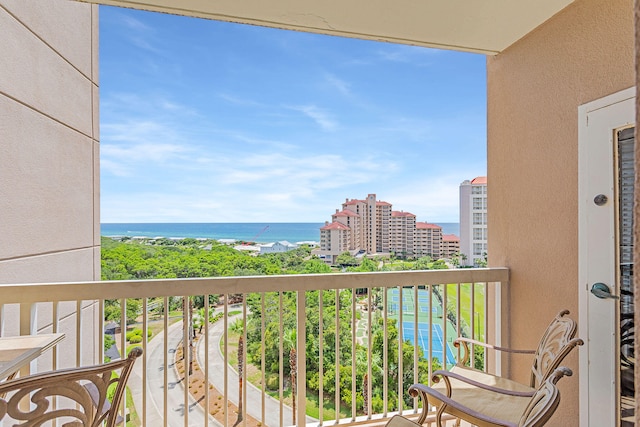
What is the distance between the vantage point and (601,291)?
1.84 metres

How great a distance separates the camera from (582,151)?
2012 millimetres

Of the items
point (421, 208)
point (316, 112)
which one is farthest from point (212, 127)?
point (421, 208)

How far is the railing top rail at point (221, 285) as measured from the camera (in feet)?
6.28

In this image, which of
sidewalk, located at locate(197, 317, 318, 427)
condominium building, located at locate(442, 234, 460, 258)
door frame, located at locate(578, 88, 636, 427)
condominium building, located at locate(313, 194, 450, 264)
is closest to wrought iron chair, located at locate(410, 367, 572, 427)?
door frame, located at locate(578, 88, 636, 427)

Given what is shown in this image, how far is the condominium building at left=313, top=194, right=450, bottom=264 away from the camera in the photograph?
13.5 ft

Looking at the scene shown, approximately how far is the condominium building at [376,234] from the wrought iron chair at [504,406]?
2018mm

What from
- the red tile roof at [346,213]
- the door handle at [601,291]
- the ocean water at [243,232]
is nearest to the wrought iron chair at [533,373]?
the door handle at [601,291]

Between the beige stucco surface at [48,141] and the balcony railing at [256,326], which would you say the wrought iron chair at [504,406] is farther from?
the beige stucco surface at [48,141]

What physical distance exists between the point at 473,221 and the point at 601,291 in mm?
1507

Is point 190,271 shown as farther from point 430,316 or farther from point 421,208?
point 421,208

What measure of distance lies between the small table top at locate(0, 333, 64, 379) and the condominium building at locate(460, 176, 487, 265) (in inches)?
117

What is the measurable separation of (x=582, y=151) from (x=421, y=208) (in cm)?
772

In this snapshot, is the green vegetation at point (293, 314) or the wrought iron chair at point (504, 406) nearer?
the wrought iron chair at point (504, 406)

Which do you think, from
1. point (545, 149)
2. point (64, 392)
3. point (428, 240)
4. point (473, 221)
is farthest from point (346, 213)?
point (64, 392)
